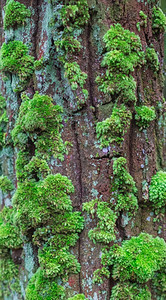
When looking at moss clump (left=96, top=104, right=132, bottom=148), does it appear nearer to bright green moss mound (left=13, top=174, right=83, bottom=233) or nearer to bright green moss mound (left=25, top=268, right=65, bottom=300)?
bright green moss mound (left=13, top=174, right=83, bottom=233)

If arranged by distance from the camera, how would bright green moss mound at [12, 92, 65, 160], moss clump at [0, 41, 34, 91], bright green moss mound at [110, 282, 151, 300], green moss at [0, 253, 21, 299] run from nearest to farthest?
bright green moss mound at [110, 282, 151, 300] → bright green moss mound at [12, 92, 65, 160] → moss clump at [0, 41, 34, 91] → green moss at [0, 253, 21, 299]

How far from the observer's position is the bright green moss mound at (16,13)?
1615 mm

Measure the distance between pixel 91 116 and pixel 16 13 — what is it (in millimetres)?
811

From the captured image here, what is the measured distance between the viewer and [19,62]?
1598mm

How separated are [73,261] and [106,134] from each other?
28.4 inches

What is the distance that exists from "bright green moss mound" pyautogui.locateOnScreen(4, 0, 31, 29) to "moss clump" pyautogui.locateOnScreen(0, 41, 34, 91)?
0.42 feet

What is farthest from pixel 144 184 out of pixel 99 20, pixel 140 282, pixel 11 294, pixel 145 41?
pixel 11 294

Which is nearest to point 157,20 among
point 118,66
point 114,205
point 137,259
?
point 118,66

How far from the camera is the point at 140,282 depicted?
1.40 meters

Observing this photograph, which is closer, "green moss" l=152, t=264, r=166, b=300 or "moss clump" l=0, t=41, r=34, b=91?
"green moss" l=152, t=264, r=166, b=300

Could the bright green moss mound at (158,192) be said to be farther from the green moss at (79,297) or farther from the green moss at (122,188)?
the green moss at (79,297)

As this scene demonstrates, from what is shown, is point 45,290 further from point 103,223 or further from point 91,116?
point 91,116

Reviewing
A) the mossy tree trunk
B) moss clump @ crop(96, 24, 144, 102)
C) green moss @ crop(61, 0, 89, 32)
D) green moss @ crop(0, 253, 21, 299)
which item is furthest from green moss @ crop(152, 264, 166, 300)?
green moss @ crop(61, 0, 89, 32)

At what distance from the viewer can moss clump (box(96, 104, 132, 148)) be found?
4.78 feet
